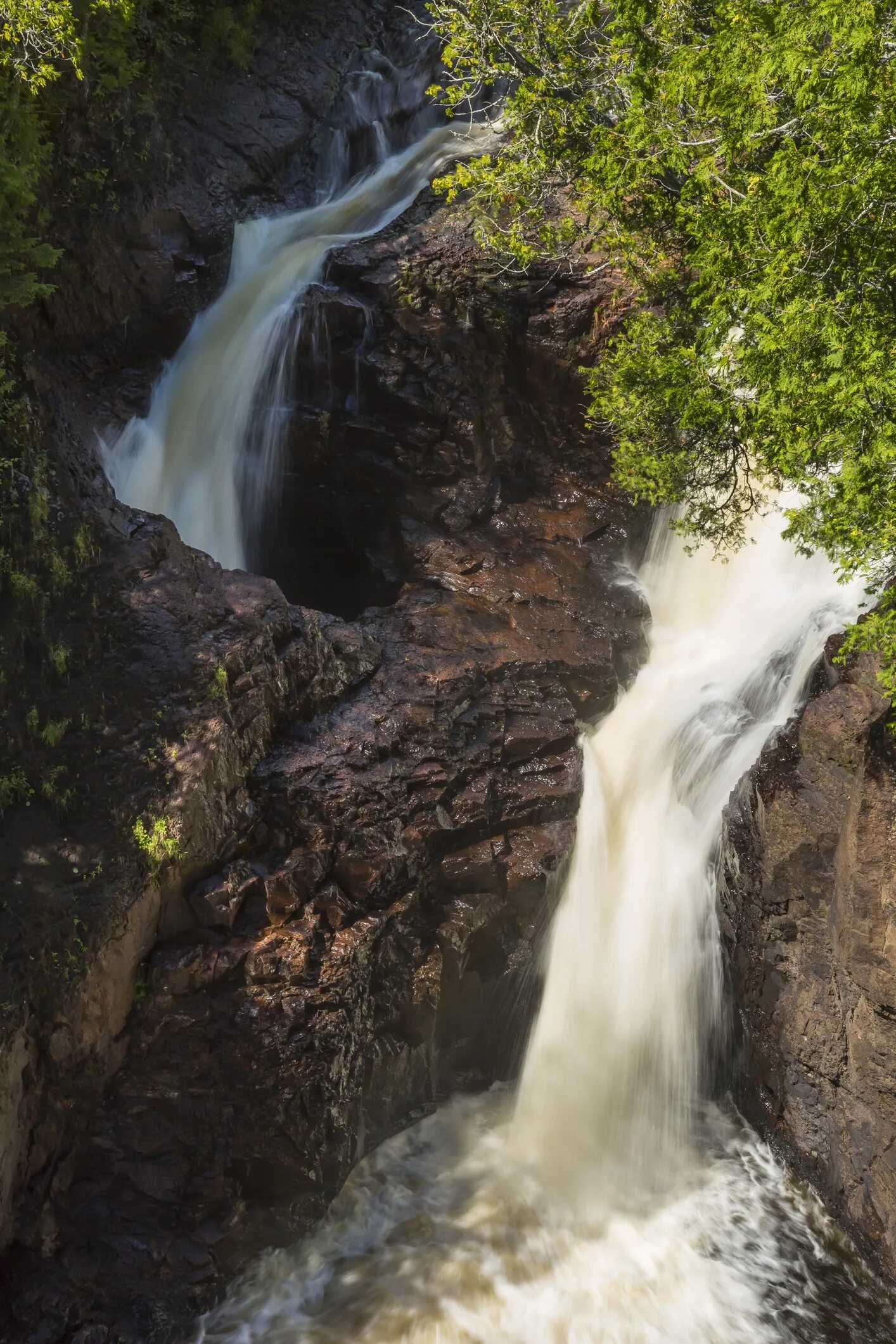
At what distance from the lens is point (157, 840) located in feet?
22.4

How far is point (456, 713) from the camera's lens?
923 cm

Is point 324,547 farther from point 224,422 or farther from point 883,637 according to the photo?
Result: point 883,637

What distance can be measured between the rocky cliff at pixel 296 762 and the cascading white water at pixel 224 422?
393 mm

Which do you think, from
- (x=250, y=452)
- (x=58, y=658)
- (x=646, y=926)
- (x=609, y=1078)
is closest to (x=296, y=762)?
(x=58, y=658)

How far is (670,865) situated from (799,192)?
20.6 ft

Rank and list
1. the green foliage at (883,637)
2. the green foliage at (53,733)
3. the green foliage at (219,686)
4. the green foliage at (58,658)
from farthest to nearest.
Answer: the green foliage at (219,686), the green foliage at (58,658), the green foliage at (53,733), the green foliage at (883,637)

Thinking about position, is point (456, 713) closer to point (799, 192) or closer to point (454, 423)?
point (454, 423)

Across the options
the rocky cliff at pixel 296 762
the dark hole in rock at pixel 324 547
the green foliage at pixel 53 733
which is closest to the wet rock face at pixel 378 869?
the rocky cliff at pixel 296 762

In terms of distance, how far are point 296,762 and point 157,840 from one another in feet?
5.29

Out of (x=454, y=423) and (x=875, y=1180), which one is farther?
(x=454, y=423)

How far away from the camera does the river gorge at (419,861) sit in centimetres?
646

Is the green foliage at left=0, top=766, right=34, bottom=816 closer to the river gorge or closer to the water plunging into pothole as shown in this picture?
the river gorge

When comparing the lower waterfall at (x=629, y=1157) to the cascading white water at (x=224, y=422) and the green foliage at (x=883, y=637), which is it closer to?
the green foliage at (x=883, y=637)

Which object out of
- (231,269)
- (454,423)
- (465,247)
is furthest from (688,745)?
(231,269)
